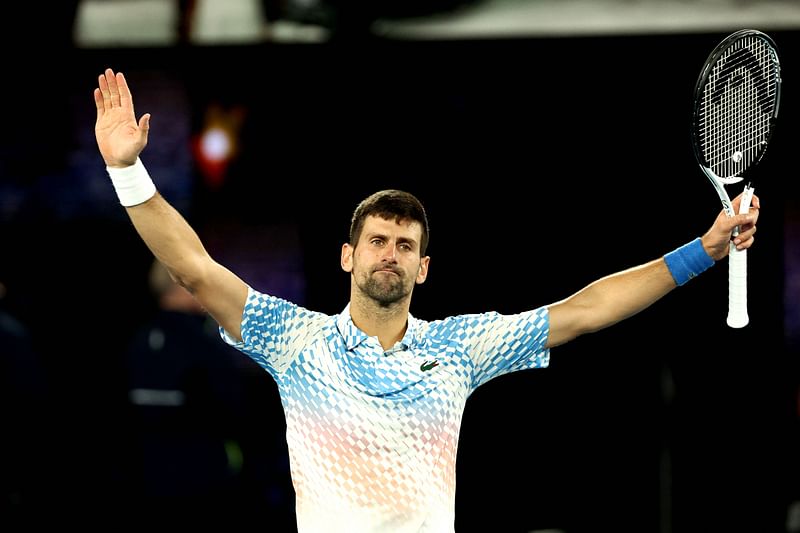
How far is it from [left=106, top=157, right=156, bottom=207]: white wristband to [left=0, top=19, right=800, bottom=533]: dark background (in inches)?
155

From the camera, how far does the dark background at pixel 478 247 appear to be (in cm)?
795

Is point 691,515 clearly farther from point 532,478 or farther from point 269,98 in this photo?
point 269,98

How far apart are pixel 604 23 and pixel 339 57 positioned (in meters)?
1.47

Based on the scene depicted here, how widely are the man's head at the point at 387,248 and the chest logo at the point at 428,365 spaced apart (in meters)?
0.19

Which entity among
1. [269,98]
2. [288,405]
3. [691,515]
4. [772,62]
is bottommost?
[691,515]

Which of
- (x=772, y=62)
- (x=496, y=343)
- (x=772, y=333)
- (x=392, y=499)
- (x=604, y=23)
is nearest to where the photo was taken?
(x=392, y=499)

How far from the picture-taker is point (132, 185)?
3.96m

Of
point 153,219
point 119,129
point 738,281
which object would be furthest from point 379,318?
point 738,281

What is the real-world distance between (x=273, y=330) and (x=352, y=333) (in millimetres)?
234

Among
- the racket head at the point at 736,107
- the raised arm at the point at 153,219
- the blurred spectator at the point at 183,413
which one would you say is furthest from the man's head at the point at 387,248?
the blurred spectator at the point at 183,413

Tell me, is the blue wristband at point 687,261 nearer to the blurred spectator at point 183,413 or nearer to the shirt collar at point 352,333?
the shirt collar at point 352,333

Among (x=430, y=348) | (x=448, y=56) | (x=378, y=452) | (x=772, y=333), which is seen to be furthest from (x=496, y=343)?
(x=772, y=333)

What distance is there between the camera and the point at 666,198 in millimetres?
8148

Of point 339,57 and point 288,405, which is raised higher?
point 339,57
